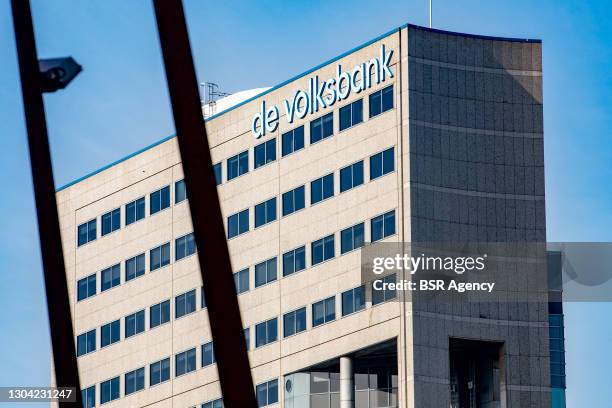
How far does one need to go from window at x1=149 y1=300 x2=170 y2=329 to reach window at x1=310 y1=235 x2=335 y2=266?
14.2 metres

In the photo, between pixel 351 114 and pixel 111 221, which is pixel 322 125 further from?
pixel 111 221

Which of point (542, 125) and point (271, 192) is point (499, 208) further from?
point (271, 192)

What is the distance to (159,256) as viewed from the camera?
4053 inches

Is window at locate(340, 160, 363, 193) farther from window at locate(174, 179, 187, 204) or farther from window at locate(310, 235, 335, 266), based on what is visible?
window at locate(174, 179, 187, 204)

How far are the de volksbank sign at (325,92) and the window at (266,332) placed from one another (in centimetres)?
1175

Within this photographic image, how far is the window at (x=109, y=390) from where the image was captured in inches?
4176

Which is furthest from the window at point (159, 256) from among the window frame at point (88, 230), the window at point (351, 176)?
→ the window at point (351, 176)

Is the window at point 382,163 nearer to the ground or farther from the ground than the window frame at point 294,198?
farther from the ground

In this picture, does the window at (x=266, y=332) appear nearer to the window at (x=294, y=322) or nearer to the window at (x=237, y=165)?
the window at (x=294, y=322)

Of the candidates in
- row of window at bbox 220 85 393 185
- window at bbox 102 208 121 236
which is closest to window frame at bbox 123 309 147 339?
window at bbox 102 208 121 236

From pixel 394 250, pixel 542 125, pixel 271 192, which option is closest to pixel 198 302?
pixel 271 192

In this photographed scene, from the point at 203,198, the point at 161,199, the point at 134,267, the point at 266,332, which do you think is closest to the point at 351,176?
the point at 266,332

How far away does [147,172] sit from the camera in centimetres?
10500

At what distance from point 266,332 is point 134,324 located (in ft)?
43.4
